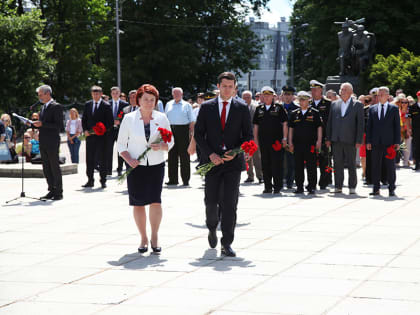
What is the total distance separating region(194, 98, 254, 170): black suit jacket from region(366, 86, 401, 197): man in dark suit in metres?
5.53

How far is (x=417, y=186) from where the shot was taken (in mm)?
14359

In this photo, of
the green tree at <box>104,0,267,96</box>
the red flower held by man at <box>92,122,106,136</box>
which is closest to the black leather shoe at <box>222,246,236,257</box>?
the red flower held by man at <box>92,122,106,136</box>

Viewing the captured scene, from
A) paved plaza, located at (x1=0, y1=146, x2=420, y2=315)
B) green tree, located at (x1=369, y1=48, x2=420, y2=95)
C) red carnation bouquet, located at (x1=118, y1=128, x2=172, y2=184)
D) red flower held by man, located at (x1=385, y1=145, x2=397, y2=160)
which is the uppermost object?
green tree, located at (x1=369, y1=48, x2=420, y2=95)

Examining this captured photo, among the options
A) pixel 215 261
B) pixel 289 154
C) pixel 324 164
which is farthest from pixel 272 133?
pixel 215 261

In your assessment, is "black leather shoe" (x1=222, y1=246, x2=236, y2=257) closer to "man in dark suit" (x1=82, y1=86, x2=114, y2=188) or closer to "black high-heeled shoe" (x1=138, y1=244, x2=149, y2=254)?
"black high-heeled shoe" (x1=138, y1=244, x2=149, y2=254)

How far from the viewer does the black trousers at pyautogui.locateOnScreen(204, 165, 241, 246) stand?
25.1ft

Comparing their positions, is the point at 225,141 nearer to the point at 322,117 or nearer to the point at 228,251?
the point at 228,251

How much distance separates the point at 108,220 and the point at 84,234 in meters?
1.15

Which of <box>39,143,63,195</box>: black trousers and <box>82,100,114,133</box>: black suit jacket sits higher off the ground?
<box>82,100,114,133</box>: black suit jacket

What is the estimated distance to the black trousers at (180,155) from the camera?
14570 millimetres

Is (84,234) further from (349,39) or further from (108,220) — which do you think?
(349,39)

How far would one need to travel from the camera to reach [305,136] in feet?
43.1

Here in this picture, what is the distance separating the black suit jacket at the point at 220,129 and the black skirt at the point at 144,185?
1.88 ft

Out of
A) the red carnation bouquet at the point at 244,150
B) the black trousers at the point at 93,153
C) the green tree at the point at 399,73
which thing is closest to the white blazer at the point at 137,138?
→ the red carnation bouquet at the point at 244,150
